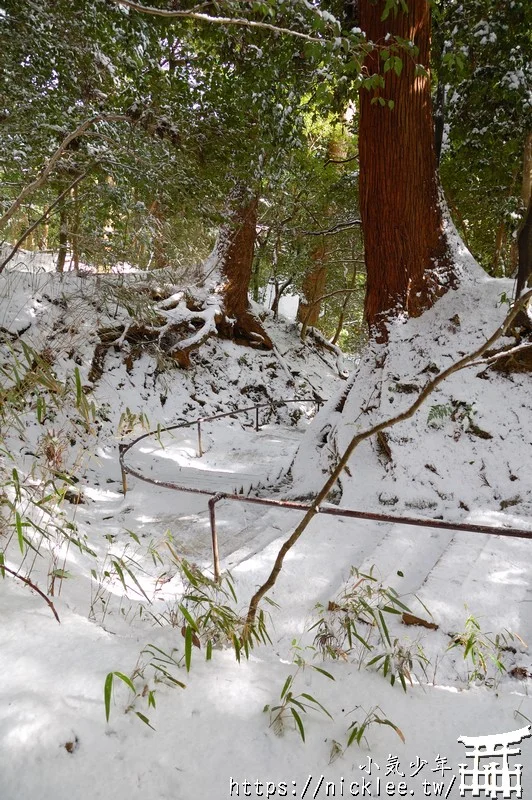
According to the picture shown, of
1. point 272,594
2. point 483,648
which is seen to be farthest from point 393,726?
point 272,594

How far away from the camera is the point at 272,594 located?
3227mm

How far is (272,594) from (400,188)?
15.2ft

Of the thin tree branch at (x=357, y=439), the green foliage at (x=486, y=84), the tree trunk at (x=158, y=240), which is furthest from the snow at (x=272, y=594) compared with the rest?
the green foliage at (x=486, y=84)

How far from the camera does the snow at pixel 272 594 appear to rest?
57.1 inches

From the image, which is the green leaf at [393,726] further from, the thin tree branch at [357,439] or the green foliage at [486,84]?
the green foliage at [486,84]

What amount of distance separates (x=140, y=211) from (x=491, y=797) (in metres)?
6.44

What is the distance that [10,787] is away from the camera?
126 cm

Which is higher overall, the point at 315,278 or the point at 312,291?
the point at 315,278

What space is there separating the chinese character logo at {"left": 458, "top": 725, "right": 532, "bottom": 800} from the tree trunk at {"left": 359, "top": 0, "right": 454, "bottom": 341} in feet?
15.0

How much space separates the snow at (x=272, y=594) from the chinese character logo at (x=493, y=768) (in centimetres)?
4

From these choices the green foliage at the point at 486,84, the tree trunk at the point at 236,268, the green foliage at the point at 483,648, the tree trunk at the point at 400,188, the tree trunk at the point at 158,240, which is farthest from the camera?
the tree trunk at the point at 236,268

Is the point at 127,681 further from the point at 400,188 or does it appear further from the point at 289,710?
the point at 400,188

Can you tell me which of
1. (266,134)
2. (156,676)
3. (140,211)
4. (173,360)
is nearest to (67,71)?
(140,211)

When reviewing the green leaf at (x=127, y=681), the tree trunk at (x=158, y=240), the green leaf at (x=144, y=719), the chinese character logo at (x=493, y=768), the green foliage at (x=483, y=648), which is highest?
the tree trunk at (x=158, y=240)
